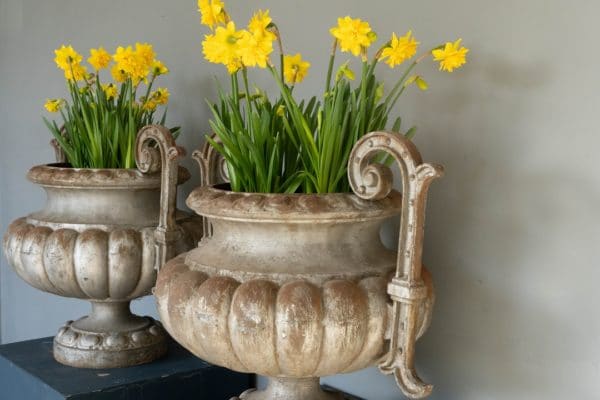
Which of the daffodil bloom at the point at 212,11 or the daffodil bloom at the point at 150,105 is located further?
the daffodil bloom at the point at 150,105

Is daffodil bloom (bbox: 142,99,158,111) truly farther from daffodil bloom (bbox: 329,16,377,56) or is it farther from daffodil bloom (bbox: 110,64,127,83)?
daffodil bloom (bbox: 329,16,377,56)

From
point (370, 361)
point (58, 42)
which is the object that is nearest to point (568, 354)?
point (370, 361)

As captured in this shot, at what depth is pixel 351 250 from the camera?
1377mm

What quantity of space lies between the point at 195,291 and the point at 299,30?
2.53ft

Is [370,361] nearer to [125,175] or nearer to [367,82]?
[367,82]

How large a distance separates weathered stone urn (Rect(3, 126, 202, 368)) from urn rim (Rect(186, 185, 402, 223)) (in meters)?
0.39

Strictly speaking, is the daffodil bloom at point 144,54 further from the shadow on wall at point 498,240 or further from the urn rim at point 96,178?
the shadow on wall at point 498,240

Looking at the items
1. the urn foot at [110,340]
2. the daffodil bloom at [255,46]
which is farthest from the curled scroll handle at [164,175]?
the daffodil bloom at [255,46]

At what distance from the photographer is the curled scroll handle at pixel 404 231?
1267 millimetres

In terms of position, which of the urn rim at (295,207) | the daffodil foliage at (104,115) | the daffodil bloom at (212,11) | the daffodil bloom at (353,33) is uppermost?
the daffodil bloom at (212,11)

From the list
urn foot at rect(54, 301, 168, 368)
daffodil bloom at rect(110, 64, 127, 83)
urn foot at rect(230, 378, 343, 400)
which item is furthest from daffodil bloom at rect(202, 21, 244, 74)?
urn foot at rect(54, 301, 168, 368)

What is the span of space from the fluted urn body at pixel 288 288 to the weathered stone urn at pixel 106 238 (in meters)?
0.40

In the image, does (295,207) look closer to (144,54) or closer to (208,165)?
(208,165)

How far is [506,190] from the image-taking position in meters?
1.48
